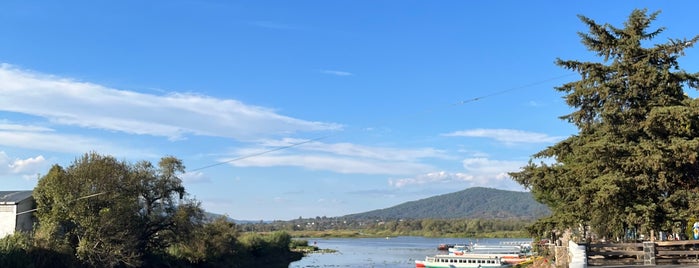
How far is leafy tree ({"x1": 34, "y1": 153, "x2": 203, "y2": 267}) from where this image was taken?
147 ft

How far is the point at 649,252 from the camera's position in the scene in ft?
83.1

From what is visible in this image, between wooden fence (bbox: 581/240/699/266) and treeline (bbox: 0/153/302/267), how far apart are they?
1295 inches

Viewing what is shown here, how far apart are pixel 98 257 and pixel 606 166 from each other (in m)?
35.7

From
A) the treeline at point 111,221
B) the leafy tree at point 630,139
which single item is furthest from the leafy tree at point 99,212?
the leafy tree at point 630,139

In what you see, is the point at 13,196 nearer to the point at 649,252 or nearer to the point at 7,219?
the point at 7,219

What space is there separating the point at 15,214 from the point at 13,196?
3.09m

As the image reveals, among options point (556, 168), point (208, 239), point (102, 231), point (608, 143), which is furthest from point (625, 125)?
point (208, 239)

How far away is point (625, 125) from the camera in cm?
2716

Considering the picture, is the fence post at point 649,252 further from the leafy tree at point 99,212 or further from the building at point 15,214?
the building at point 15,214

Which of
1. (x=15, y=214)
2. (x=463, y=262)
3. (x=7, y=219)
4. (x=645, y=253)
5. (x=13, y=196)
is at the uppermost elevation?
(x=13, y=196)

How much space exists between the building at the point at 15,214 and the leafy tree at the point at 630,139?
37.4 metres

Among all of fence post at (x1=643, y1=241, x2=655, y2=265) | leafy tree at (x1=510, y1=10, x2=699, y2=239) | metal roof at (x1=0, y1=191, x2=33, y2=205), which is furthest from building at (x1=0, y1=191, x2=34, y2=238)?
fence post at (x1=643, y1=241, x2=655, y2=265)

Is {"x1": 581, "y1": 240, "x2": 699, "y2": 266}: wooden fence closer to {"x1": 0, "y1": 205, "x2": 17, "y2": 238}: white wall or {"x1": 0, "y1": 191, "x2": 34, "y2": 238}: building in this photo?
{"x1": 0, "y1": 191, "x2": 34, "y2": 238}: building

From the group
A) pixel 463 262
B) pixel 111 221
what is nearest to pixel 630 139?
pixel 111 221
